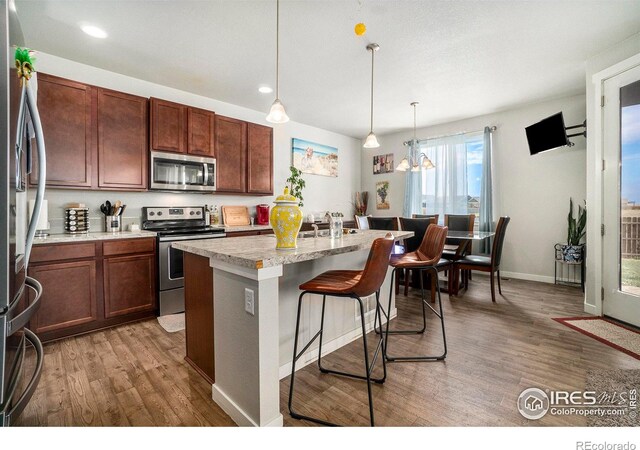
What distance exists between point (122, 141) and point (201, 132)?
2.88 feet

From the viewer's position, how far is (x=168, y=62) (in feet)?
9.93

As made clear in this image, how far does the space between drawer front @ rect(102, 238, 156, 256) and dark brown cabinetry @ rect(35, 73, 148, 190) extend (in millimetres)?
651

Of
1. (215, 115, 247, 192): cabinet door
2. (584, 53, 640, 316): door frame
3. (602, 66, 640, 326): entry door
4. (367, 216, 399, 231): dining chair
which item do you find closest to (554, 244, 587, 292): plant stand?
(584, 53, 640, 316): door frame

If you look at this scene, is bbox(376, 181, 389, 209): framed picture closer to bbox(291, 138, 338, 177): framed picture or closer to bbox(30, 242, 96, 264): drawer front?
bbox(291, 138, 338, 177): framed picture

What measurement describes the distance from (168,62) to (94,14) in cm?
78

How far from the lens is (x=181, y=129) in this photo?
3.46 metres

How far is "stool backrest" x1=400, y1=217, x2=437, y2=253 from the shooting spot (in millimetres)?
3797

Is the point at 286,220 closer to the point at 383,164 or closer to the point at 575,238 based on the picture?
the point at 575,238

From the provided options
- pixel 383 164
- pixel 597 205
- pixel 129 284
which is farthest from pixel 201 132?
pixel 597 205

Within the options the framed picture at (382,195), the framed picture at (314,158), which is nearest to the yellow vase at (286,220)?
the framed picture at (314,158)

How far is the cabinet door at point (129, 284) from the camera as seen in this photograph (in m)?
2.75

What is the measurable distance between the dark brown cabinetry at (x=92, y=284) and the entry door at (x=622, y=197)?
4.67 meters

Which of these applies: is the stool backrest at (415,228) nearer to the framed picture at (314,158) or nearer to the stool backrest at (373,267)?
the framed picture at (314,158)
